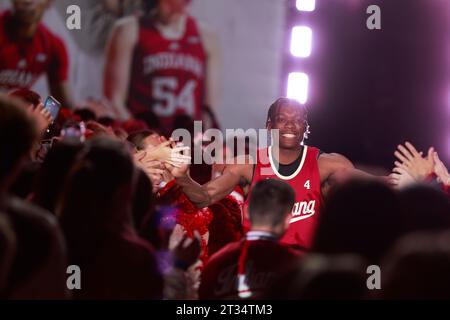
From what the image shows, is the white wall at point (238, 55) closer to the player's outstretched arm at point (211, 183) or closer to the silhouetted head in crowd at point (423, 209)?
the player's outstretched arm at point (211, 183)

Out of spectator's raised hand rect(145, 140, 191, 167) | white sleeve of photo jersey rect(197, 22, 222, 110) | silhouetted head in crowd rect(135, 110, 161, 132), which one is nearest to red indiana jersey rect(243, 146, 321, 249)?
spectator's raised hand rect(145, 140, 191, 167)

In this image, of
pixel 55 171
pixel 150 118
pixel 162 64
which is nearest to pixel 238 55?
pixel 162 64

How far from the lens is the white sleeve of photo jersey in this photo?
12984 millimetres

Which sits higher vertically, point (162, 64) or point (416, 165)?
point (162, 64)

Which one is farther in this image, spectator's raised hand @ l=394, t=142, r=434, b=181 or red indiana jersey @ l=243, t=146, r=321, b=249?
red indiana jersey @ l=243, t=146, r=321, b=249

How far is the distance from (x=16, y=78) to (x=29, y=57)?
1.36 feet

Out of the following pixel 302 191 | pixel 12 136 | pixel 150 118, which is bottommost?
pixel 12 136

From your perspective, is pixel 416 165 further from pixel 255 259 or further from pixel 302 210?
pixel 255 259

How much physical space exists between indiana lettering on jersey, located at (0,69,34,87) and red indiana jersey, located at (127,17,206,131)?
Result: 1.41 meters

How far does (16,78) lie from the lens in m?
12.2

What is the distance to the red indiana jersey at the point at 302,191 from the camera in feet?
19.1

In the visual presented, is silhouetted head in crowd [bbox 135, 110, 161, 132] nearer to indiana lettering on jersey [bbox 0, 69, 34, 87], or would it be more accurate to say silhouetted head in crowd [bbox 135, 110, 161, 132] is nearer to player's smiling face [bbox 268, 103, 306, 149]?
indiana lettering on jersey [bbox 0, 69, 34, 87]

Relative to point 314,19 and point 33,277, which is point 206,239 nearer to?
point 33,277

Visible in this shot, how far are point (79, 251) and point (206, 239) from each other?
2521 millimetres
